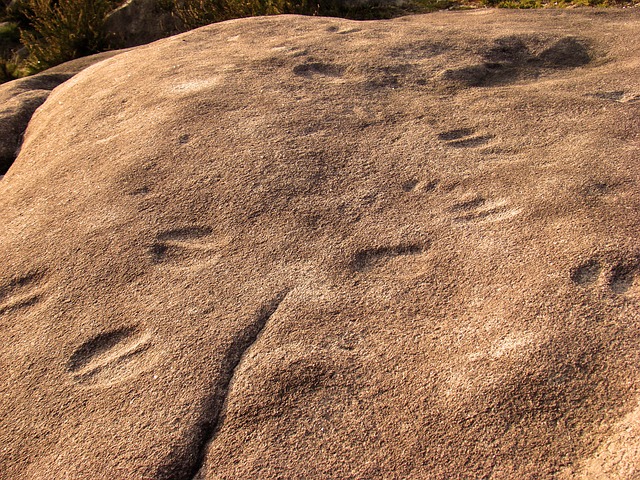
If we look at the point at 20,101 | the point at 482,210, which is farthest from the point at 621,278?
the point at 20,101

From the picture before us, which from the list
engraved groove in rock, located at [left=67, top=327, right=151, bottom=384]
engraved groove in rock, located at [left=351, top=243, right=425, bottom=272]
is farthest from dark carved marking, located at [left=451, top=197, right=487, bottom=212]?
engraved groove in rock, located at [left=67, top=327, right=151, bottom=384]

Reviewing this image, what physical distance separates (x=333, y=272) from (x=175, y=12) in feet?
18.7

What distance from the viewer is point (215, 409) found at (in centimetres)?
160

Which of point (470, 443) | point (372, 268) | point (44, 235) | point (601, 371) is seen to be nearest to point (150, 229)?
point (44, 235)

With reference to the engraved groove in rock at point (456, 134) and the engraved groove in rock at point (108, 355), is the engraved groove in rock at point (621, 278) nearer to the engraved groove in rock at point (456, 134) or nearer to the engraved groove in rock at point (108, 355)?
the engraved groove in rock at point (456, 134)

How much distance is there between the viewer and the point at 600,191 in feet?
6.80

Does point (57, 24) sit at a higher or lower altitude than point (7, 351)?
higher

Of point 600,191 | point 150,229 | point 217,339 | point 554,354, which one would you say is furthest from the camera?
point 150,229

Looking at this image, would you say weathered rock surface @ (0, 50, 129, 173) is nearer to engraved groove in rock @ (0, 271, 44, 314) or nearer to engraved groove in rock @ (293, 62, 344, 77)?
engraved groove in rock @ (0, 271, 44, 314)

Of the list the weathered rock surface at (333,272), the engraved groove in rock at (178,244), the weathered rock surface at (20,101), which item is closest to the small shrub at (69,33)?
the weathered rock surface at (20,101)

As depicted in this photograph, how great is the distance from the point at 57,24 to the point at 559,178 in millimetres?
6025

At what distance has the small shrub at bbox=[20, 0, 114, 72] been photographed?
6.48 metres

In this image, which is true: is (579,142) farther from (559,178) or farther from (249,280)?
(249,280)

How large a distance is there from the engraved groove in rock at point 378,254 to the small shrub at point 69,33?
5.58 metres
